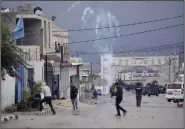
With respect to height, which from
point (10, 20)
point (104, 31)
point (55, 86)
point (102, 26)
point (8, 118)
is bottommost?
point (8, 118)

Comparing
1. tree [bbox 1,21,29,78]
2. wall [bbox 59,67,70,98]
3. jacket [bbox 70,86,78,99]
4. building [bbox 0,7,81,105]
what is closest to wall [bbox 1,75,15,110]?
building [bbox 0,7,81,105]

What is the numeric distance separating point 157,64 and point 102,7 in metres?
20.9

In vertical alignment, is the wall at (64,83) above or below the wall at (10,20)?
below

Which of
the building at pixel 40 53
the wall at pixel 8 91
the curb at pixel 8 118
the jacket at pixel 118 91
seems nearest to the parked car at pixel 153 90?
the building at pixel 40 53

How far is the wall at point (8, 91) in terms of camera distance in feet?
73.6

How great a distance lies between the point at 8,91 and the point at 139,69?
9525 cm

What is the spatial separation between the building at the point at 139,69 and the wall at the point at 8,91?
7810 cm

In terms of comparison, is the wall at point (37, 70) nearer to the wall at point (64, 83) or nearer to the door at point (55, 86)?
the door at point (55, 86)

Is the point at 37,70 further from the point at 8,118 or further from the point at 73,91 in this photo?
the point at 8,118

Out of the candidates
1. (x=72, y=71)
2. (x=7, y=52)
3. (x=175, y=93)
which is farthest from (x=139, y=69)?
(x=7, y=52)

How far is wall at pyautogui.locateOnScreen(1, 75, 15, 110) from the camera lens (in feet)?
73.6

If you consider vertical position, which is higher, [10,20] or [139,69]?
[10,20]

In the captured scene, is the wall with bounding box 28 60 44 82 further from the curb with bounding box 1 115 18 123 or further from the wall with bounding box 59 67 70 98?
the curb with bounding box 1 115 18 123

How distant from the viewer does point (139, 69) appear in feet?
385
